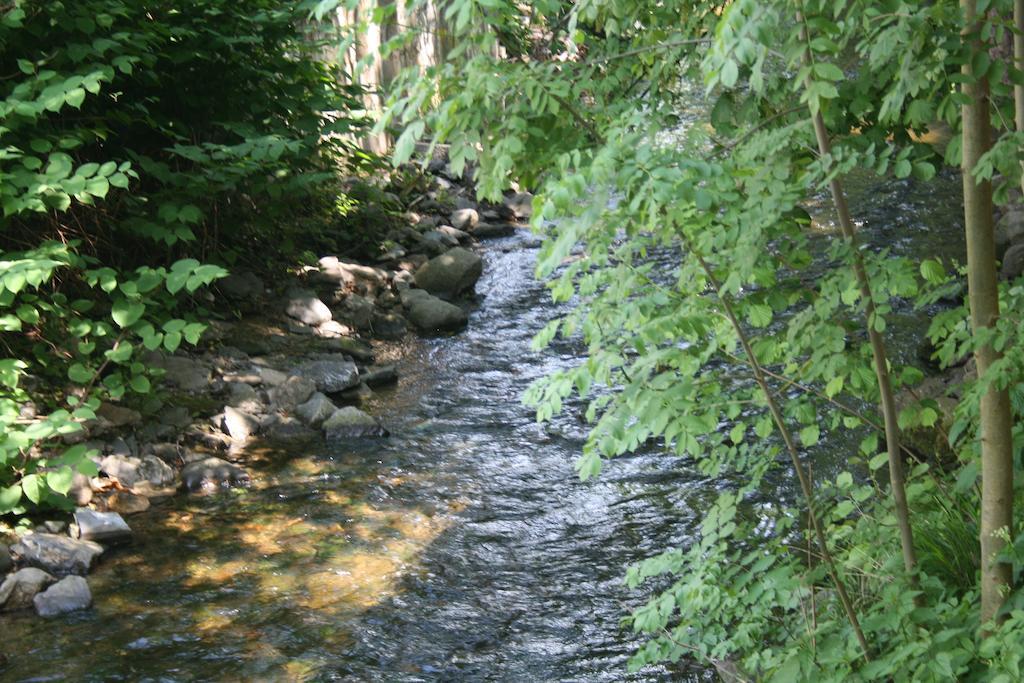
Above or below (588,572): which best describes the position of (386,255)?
above

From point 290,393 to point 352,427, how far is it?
62 centimetres

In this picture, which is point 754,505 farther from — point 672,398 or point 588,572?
point 672,398

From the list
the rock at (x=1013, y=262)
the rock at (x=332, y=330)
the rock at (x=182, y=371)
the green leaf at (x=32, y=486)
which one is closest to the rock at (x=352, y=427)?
the rock at (x=182, y=371)

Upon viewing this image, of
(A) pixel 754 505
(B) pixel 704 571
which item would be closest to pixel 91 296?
(A) pixel 754 505

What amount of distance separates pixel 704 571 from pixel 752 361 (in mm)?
714

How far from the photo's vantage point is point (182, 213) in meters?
5.96

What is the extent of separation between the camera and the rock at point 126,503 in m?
5.24

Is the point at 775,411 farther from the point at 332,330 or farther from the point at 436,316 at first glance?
the point at 436,316

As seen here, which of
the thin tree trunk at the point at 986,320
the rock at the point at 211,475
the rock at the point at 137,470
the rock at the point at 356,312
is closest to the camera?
the thin tree trunk at the point at 986,320

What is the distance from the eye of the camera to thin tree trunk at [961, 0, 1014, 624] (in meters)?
2.33

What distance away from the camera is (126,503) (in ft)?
17.4

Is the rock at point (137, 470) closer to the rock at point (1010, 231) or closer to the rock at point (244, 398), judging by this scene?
the rock at point (244, 398)

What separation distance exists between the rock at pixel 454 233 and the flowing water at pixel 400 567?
12.8 feet

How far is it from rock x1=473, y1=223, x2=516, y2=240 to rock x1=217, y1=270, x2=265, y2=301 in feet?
11.5
